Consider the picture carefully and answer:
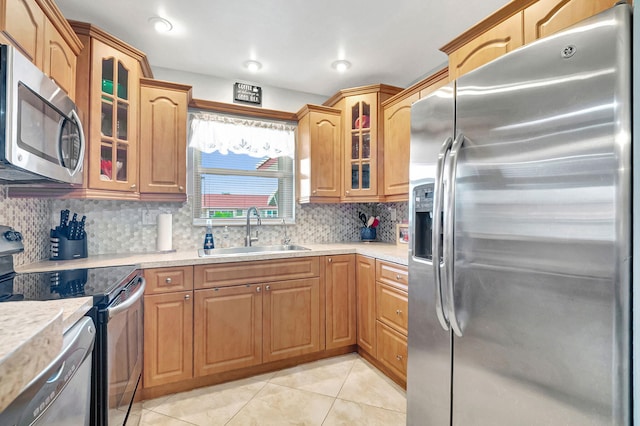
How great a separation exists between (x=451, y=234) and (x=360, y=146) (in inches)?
70.0

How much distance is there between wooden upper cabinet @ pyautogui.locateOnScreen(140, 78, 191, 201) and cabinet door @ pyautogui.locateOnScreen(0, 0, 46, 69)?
748mm

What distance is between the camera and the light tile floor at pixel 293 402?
1.74m

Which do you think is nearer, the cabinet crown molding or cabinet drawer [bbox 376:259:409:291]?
the cabinet crown molding

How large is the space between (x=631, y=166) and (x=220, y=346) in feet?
7.39

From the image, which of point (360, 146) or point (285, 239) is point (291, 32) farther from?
point (285, 239)

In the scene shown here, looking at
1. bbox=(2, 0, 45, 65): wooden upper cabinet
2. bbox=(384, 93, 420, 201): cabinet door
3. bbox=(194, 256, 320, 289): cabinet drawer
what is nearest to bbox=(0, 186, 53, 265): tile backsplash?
bbox=(2, 0, 45, 65): wooden upper cabinet

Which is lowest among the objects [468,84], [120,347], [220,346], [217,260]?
[220,346]

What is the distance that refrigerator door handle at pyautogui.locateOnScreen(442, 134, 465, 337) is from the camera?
1.19m

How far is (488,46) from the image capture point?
1.56 metres

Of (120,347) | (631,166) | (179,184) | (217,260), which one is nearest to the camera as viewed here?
(631,166)

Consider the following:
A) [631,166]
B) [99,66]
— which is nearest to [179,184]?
[99,66]

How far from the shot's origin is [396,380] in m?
2.11

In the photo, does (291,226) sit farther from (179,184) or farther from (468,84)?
(468,84)

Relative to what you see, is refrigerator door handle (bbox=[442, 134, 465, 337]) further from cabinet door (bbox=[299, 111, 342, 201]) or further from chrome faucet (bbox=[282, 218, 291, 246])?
chrome faucet (bbox=[282, 218, 291, 246])
